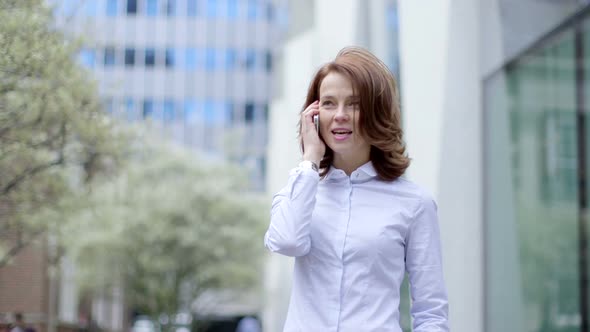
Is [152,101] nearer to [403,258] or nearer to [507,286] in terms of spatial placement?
[507,286]

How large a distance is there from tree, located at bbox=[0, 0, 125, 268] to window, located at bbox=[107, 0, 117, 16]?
3662cm

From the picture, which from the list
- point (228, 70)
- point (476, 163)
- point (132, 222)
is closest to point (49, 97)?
point (476, 163)

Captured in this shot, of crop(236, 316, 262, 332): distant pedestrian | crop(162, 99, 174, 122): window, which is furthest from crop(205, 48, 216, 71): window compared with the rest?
crop(236, 316, 262, 332): distant pedestrian

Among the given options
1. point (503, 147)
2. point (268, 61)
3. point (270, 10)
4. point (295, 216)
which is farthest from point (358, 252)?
point (268, 61)

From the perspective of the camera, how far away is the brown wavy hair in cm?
286

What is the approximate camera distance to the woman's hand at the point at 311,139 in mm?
2906

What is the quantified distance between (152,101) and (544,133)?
39.3m

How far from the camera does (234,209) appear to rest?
83.8 feet

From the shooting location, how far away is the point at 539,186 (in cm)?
912

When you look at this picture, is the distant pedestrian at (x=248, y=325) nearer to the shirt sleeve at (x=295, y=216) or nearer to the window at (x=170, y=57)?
the window at (x=170, y=57)

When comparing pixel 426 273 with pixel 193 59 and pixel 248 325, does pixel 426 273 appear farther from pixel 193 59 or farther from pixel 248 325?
pixel 193 59

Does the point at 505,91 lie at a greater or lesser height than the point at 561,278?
greater

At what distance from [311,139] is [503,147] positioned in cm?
729

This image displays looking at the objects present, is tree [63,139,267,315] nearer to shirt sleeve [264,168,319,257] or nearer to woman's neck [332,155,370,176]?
woman's neck [332,155,370,176]
